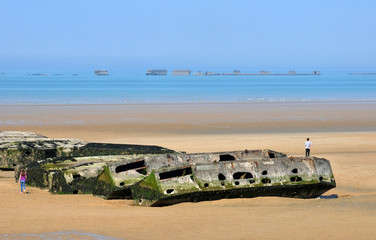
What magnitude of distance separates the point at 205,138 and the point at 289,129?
7464 millimetres

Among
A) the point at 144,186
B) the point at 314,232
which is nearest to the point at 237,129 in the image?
the point at 144,186

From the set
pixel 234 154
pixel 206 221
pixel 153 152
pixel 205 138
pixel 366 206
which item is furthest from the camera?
pixel 205 138

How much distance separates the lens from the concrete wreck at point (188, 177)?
49.8 ft

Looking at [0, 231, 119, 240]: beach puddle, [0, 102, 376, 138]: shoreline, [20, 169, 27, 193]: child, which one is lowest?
[0, 231, 119, 240]: beach puddle

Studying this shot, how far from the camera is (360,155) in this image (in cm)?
2559

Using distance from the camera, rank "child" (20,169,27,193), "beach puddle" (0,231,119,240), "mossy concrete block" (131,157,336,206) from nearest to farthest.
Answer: "beach puddle" (0,231,119,240) < "mossy concrete block" (131,157,336,206) < "child" (20,169,27,193)

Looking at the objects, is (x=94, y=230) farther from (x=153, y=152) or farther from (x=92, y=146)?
(x=92, y=146)

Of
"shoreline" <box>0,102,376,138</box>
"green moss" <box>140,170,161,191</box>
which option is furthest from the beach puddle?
"shoreline" <box>0,102,376,138</box>

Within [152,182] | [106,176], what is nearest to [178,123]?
[106,176]

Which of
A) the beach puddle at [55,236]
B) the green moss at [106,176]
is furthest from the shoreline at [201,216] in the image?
the green moss at [106,176]

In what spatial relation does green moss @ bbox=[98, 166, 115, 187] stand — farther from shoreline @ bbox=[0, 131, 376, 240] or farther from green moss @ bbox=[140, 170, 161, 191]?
green moss @ bbox=[140, 170, 161, 191]

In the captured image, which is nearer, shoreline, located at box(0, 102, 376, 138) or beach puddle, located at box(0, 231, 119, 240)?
beach puddle, located at box(0, 231, 119, 240)

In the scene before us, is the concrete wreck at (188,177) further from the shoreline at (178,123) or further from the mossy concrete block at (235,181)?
the shoreline at (178,123)

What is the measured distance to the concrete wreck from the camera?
15.2 m
